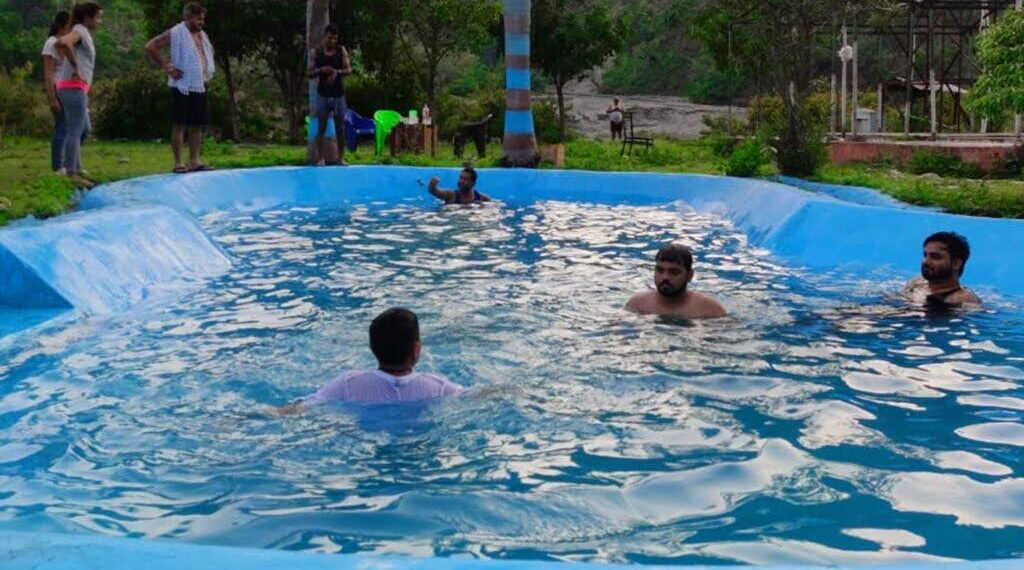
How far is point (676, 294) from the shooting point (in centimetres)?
712

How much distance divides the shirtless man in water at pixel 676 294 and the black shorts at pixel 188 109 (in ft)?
23.1

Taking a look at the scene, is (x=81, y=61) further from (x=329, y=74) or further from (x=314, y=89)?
(x=314, y=89)

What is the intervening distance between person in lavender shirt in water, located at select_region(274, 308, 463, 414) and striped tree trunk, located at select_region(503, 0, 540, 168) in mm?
13384

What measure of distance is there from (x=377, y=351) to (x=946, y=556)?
2.42 meters

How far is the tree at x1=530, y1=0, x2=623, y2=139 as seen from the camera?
2747cm

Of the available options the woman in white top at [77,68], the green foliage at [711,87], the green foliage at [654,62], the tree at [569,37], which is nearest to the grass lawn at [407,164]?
the woman in white top at [77,68]

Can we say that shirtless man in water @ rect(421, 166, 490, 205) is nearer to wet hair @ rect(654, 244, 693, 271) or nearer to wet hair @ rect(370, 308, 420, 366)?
wet hair @ rect(654, 244, 693, 271)

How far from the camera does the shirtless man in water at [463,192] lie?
1377 cm

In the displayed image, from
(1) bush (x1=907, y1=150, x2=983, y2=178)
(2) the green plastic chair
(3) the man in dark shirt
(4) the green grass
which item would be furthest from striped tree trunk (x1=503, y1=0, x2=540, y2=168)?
(1) bush (x1=907, y1=150, x2=983, y2=178)

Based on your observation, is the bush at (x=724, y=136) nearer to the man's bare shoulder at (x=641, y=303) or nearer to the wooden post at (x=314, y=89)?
the wooden post at (x=314, y=89)

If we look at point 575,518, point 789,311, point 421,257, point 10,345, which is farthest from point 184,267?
point 575,518

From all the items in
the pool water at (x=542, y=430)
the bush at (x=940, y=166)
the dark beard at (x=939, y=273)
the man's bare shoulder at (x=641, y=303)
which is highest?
the bush at (x=940, y=166)

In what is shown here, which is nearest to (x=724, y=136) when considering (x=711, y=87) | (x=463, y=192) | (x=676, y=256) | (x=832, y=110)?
(x=832, y=110)

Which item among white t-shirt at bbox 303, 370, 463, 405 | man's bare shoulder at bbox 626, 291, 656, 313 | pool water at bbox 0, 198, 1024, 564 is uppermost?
man's bare shoulder at bbox 626, 291, 656, 313
